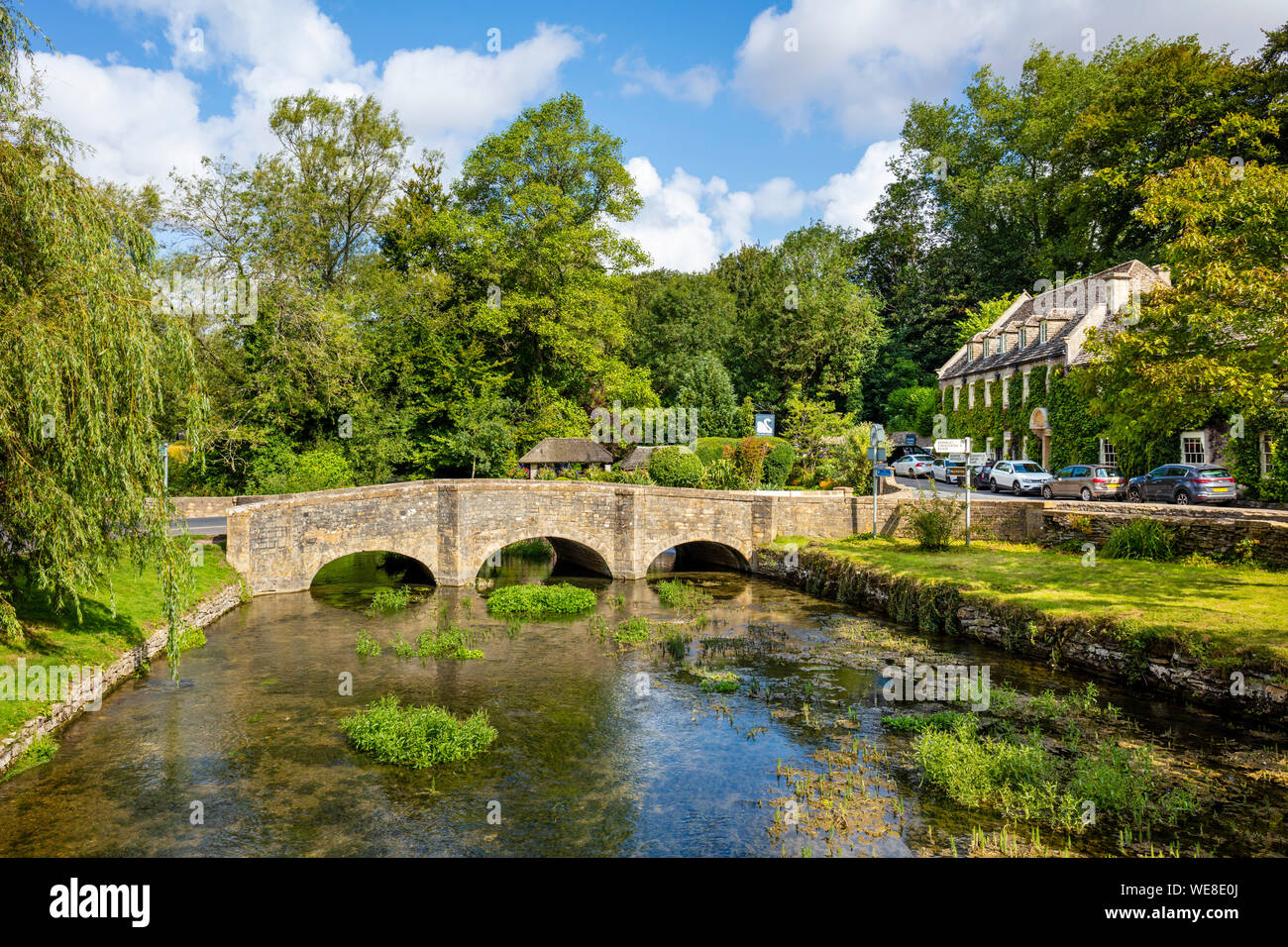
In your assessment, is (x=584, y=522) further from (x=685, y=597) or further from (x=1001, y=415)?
(x=1001, y=415)

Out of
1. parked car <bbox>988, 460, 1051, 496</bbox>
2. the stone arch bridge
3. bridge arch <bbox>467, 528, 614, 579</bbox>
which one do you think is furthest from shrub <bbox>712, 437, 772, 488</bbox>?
parked car <bbox>988, 460, 1051, 496</bbox>

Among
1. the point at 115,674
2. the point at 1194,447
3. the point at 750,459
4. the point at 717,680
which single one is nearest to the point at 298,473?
the point at 115,674

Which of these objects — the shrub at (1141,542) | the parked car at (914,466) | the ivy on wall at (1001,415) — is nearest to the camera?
the shrub at (1141,542)

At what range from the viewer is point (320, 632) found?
64.1 feet

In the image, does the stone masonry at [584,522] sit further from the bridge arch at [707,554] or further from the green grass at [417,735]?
the green grass at [417,735]

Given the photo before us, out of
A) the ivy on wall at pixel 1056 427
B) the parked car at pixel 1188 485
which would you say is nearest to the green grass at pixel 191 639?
the parked car at pixel 1188 485

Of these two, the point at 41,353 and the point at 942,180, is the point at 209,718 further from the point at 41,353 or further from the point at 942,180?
the point at 942,180

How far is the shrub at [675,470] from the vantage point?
3462 cm

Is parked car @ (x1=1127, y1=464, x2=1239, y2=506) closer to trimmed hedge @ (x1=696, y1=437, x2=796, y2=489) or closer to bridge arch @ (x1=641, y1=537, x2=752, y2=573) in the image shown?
bridge arch @ (x1=641, y1=537, x2=752, y2=573)

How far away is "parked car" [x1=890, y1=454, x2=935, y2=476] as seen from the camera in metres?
44.4

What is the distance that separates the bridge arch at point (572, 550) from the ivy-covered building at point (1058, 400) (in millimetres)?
19699

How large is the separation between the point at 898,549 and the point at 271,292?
26.5 meters

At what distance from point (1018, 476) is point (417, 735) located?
28.7 m

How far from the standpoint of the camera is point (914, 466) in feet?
147
